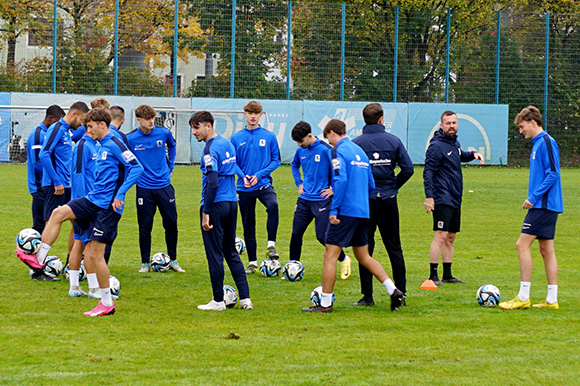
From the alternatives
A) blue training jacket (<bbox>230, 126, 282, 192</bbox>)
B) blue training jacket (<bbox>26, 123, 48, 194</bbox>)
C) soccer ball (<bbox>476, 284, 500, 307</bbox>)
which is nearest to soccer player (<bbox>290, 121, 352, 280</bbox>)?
blue training jacket (<bbox>230, 126, 282, 192</bbox>)

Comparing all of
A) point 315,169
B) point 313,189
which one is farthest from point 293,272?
point 315,169

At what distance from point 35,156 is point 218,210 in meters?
3.61

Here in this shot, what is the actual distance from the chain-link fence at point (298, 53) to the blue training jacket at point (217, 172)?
82.7ft

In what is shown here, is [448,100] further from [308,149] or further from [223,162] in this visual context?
[223,162]

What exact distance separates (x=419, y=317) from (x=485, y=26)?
31621mm

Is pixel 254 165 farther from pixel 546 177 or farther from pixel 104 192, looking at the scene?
pixel 546 177

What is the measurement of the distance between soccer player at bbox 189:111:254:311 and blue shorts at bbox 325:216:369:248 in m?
1.08

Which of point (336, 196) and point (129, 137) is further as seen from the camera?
point (129, 137)

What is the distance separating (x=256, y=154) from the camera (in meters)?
10.5

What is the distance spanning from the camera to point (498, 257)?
11.5 meters

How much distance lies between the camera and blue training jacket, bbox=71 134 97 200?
27.2 ft

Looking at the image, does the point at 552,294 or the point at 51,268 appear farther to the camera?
the point at 51,268

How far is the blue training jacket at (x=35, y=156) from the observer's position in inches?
384

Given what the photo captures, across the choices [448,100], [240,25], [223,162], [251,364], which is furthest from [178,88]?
[251,364]
